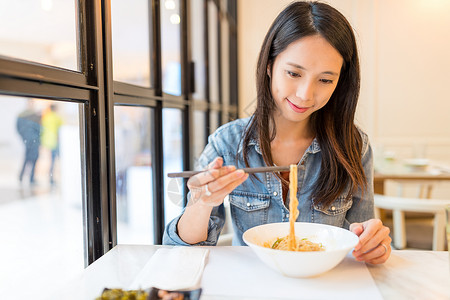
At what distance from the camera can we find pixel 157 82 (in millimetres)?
1667

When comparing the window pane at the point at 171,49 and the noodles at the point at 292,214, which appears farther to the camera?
the window pane at the point at 171,49

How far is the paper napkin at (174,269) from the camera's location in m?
0.81

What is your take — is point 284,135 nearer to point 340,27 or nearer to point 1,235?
point 340,27

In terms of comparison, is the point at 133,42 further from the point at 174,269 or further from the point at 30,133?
the point at 174,269

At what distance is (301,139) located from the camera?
4.78 feet

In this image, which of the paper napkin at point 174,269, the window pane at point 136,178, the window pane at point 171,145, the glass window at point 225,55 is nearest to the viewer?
the paper napkin at point 174,269

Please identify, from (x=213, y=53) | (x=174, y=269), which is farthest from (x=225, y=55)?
(x=174, y=269)

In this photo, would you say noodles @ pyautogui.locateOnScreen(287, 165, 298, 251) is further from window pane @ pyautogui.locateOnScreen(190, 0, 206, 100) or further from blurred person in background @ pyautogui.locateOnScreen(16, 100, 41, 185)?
window pane @ pyautogui.locateOnScreen(190, 0, 206, 100)

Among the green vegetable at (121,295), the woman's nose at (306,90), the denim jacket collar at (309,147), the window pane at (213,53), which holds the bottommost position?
the green vegetable at (121,295)

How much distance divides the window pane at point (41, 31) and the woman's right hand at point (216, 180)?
420mm

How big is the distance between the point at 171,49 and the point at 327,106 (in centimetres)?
96

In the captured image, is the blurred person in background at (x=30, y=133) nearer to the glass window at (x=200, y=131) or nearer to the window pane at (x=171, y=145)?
the window pane at (x=171, y=145)

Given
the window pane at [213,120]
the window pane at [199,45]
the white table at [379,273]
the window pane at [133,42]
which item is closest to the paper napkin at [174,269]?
the white table at [379,273]

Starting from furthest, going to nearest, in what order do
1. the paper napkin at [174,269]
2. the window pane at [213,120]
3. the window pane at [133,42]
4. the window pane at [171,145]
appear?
the window pane at [213,120], the window pane at [171,145], the window pane at [133,42], the paper napkin at [174,269]
